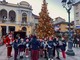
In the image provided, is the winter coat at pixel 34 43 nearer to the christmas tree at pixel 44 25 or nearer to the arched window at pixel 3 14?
the christmas tree at pixel 44 25

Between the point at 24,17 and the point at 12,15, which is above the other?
the point at 12,15

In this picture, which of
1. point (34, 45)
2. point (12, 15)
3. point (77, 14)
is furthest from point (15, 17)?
point (34, 45)

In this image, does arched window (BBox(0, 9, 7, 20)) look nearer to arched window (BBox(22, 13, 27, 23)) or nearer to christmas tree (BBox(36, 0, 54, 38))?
arched window (BBox(22, 13, 27, 23))

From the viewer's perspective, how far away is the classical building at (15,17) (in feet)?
176

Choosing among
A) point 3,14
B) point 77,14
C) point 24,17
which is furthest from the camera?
point 24,17

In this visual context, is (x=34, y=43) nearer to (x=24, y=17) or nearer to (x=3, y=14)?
(x=3, y=14)

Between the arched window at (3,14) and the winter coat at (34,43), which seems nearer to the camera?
the winter coat at (34,43)

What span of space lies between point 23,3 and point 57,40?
4363cm

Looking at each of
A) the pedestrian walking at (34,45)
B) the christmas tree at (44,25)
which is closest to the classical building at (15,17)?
the christmas tree at (44,25)

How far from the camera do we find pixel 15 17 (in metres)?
56.1

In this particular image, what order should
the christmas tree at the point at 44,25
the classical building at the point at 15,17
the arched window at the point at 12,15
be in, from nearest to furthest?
the christmas tree at the point at 44,25
the classical building at the point at 15,17
the arched window at the point at 12,15

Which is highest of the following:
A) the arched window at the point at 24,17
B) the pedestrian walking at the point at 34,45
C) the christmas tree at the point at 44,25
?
the arched window at the point at 24,17

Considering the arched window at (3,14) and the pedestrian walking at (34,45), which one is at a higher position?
the arched window at (3,14)

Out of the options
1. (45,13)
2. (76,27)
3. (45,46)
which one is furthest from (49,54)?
(76,27)
